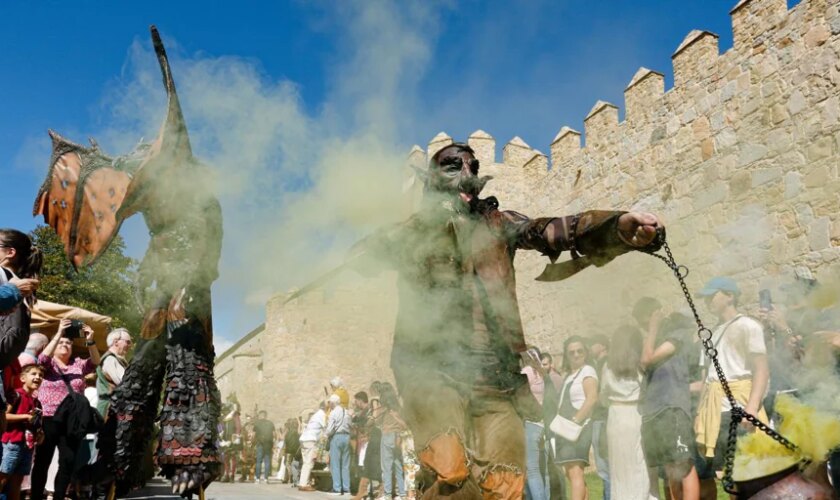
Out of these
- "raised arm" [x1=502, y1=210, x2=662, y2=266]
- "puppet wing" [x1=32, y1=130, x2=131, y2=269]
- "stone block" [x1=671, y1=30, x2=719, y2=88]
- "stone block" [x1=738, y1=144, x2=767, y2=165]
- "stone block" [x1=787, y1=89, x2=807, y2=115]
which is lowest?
"raised arm" [x1=502, y1=210, x2=662, y2=266]

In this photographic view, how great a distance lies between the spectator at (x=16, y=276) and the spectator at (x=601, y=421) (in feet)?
14.3

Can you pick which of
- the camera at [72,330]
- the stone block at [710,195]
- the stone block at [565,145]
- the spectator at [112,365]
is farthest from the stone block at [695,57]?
the camera at [72,330]

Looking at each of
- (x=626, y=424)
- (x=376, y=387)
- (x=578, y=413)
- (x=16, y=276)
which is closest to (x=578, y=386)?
(x=578, y=413)

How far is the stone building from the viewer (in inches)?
346

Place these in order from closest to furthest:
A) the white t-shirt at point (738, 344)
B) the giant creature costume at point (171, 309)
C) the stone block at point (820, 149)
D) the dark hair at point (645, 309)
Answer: the giant creature costume at point (171, 309) < the white t-shirt at point (738, 344) < the dark hair at point (645, 309) < the stone block at point (820, 149)

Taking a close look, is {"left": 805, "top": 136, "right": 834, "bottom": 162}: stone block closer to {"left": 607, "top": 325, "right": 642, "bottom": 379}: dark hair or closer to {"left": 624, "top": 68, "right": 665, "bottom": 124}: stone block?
{"left": 624, "top": 68, "right": 665, "bottom": 124}: stone block

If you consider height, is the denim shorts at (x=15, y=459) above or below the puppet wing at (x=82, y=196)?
below

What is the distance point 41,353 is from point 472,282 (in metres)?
5.23

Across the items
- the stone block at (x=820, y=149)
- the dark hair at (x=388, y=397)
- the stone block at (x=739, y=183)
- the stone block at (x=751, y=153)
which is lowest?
the dark hair at (x=388, y=397)

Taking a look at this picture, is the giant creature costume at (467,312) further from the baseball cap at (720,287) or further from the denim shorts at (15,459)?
the denim shorts at (15,459)

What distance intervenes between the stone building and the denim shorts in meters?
2.38

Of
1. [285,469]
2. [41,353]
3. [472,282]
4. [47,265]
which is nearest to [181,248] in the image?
[472,282]

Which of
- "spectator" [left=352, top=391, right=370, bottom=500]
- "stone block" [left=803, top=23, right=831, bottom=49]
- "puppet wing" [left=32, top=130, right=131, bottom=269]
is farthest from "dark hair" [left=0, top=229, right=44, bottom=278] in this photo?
"stone block" [left=803, top=23, right=831, bottom=49]

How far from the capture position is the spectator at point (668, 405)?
5066mm
